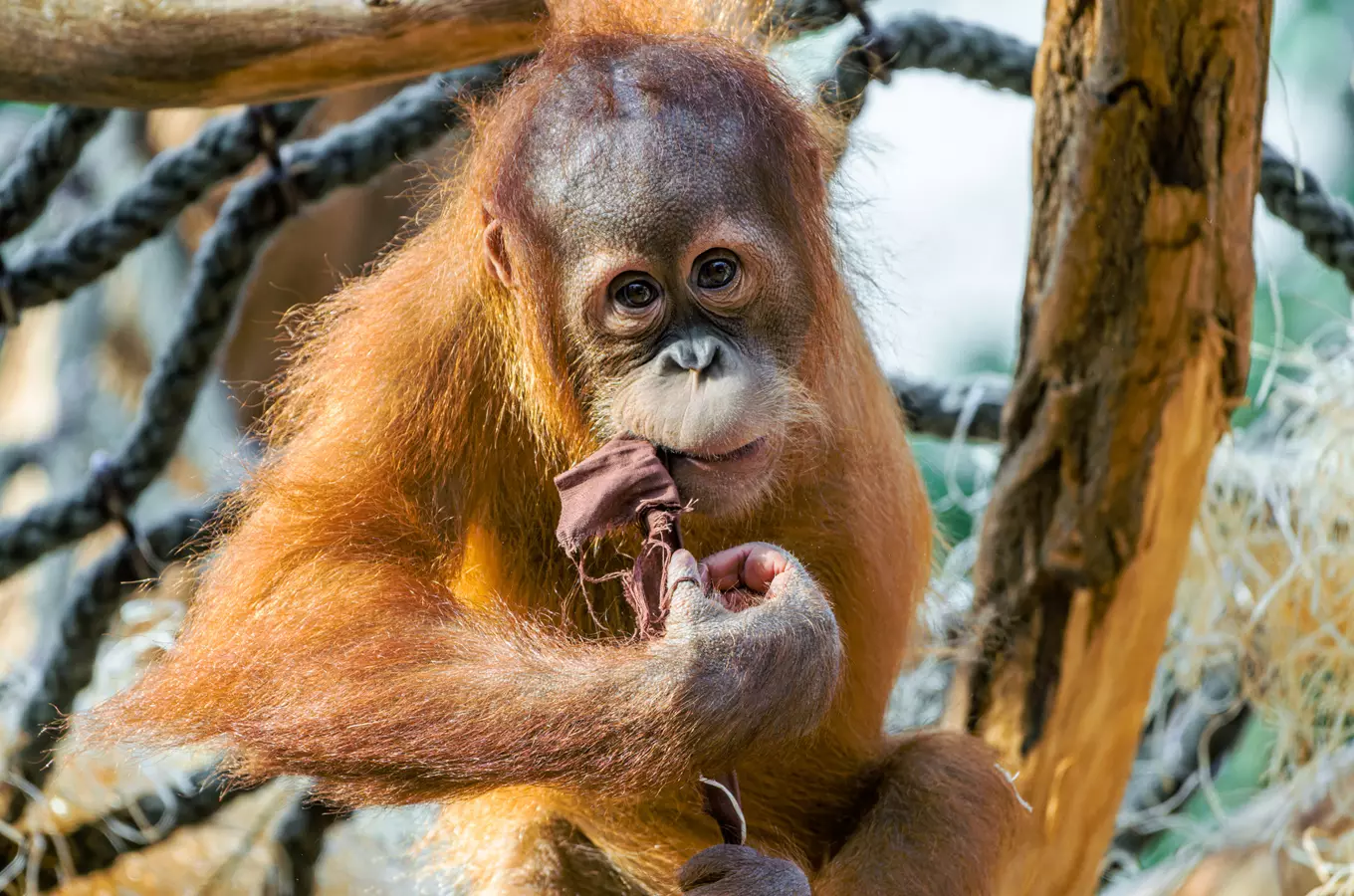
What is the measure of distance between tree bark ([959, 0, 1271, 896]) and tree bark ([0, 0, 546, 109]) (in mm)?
870

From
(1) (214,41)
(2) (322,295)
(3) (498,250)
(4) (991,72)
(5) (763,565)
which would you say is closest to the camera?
(5) (763,565)

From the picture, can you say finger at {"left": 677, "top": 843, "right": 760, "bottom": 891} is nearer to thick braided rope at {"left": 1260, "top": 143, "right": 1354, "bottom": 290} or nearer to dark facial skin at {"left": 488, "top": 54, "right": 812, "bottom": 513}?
dark facial skin at {"left": 488, "top": 54, "right": 812, "bottom": 513}

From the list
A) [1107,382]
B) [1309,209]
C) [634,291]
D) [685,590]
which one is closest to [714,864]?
[685,590]

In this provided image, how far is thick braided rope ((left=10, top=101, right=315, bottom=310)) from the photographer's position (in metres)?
2.57

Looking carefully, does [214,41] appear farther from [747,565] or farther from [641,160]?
[747,565]

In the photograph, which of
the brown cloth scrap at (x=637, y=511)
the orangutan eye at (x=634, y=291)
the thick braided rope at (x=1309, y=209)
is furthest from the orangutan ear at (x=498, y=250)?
the thick braided rope at (x=1309, y=209)

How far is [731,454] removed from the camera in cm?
163

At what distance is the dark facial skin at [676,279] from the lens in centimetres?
162

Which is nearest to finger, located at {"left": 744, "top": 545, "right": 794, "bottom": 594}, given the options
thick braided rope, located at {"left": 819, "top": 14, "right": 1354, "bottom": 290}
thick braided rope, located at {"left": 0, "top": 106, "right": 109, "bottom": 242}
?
thick braided rope, located at {"left": 819, "top": 14, "right": 1354, "bottom": 290}

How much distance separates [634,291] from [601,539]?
0.39m

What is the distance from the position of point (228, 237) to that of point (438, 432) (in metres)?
1.00

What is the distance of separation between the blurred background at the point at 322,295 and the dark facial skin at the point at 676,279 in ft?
1.44

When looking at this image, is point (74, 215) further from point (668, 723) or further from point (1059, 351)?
point (668, 723)

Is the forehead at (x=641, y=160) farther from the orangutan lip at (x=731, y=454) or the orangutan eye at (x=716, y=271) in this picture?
the orangutan lip at (x=731, y=454)
